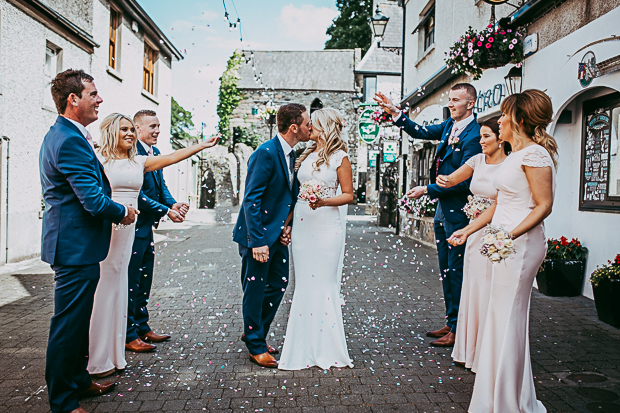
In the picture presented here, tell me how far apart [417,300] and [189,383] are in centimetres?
387

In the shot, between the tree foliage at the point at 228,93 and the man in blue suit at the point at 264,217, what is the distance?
38012mm

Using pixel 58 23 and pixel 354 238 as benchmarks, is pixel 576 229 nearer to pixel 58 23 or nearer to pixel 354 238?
pixel 354 238

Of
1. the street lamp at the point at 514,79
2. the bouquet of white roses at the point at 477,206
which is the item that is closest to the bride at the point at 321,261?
the bouquet of white roses at the point at 477,206

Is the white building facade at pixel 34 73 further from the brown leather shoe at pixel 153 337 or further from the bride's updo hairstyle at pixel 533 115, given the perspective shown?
the bride's updo hairstyle at pixel 533 115

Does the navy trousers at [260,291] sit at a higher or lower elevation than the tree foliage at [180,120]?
lower

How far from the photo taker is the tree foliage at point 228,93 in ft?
137

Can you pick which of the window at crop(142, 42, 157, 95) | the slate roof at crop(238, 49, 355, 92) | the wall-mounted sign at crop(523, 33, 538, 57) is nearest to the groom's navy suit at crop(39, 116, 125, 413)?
the wall-mounted sign at crop(523, 33, 538, 57)

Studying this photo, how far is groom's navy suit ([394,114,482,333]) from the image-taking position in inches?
185

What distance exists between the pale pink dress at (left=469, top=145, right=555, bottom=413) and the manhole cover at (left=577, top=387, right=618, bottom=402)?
0.56 metres

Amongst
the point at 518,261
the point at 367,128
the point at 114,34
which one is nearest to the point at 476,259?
the point at 518,261

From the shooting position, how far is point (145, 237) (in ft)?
15.3

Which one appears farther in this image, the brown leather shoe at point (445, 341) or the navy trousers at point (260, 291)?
the brown leather shoe at point (445, 341)

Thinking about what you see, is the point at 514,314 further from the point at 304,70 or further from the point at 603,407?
the point at 304,70

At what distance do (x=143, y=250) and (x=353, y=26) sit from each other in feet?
162
